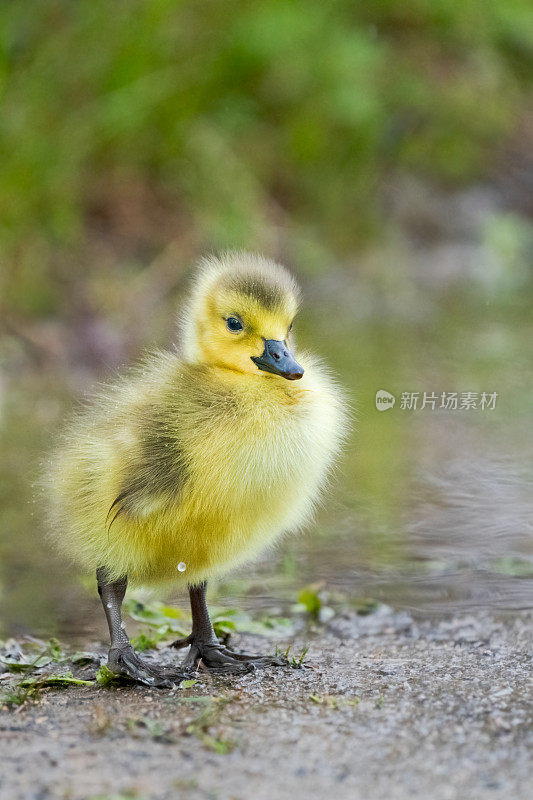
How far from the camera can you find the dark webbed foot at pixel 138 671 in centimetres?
319

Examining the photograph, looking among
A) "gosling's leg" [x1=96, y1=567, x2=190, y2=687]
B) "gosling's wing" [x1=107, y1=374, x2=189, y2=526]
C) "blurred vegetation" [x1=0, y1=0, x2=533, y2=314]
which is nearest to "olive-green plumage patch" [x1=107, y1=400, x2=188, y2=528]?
"gosling's wing" [x1=107, y1=374, x2=189, y2=526]

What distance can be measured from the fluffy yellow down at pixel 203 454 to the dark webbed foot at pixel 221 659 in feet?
0.71

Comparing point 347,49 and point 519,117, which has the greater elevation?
point 519,117

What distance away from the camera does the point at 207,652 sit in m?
3.52

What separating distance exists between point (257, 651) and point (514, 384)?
14.7ft

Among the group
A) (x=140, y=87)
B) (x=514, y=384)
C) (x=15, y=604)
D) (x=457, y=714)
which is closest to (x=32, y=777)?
(x=457, y=714)

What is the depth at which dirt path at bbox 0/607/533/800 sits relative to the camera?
92.4 inches

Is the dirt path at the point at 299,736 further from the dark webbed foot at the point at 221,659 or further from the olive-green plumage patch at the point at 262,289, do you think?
the olive-green plumage patch at the point at 262,289

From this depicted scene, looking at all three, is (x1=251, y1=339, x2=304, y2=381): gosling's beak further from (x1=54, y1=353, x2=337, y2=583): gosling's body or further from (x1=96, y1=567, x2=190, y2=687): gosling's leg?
(x1=96, y1=567, x2=190, y2=687): gosling's leg

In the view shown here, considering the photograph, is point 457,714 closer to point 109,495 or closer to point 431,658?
point 431,658

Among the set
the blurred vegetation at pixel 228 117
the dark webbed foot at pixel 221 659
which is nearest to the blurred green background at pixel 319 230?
the blurred vegetation at pixel 228 117

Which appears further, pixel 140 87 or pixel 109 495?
pixel 140 87

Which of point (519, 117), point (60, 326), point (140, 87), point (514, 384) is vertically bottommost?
point (60, 326)

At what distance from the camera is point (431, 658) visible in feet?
11.4
